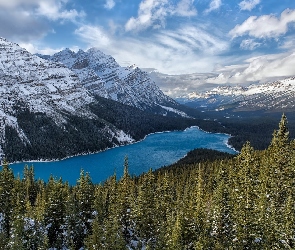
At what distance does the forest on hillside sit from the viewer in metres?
53.7

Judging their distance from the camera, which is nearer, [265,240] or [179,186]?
[265,240]

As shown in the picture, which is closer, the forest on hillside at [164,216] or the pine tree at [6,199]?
the forest on hillside at [164,216]

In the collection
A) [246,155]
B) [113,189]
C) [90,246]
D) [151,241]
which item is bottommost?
[151,241]

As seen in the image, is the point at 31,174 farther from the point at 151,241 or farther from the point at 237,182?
the point at 237,182

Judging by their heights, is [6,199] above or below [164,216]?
above

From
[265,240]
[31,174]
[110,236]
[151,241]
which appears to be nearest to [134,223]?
[151,241]

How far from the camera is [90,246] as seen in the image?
2256 inches

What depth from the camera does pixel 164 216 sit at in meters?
77.0

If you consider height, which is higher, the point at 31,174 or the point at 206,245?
the point at 31,174

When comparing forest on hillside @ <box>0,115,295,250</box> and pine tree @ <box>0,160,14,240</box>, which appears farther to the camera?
pine tree @ <box>0,160,14,240</box>

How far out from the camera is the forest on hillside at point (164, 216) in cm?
5366

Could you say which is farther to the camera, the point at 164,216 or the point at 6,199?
the point at 6,199

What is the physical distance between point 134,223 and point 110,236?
1535 cm

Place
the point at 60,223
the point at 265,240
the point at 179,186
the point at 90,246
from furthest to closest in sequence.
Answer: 1. the point at 179,186
2. the point at 60,223
3. the point at 90,246
4. the point at 265,240
